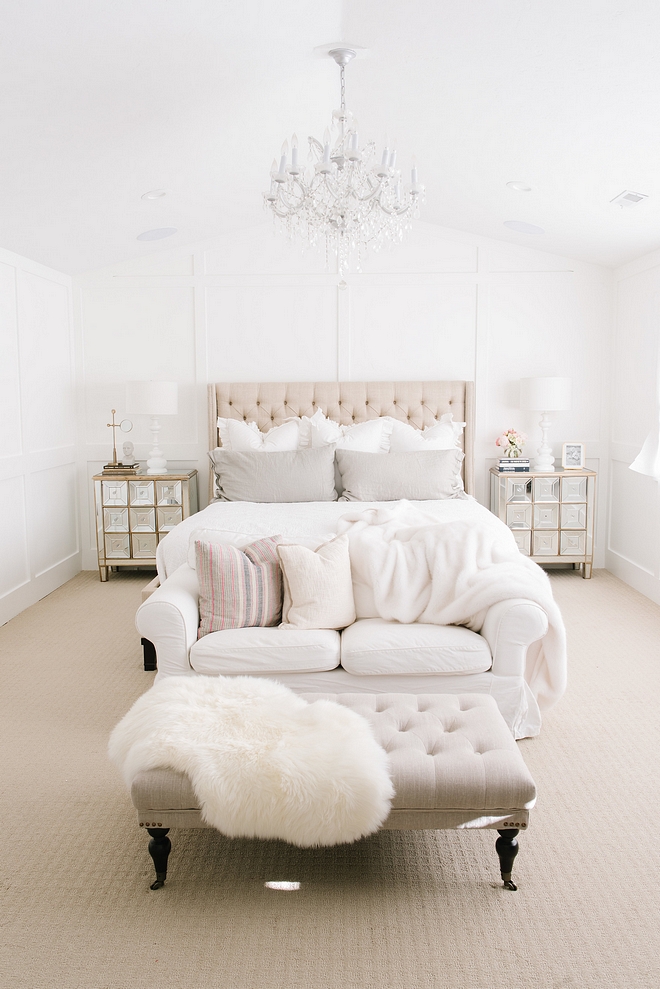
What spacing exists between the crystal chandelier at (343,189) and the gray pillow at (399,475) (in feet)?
5.54

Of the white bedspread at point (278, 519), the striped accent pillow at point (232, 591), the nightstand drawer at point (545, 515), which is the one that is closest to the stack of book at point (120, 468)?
the white bedspread at point (278, 519)

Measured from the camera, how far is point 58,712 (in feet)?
10.6

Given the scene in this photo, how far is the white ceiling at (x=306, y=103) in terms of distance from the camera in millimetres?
2453

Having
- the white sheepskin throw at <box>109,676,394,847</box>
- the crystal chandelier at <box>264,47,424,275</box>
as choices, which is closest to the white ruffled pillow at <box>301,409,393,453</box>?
the crystal chandelier at <box>264,47,424,275</box>

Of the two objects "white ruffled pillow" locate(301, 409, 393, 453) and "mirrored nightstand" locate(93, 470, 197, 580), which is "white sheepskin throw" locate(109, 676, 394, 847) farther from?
"mirrored nightstand" locate(93, 470, 197, 580)

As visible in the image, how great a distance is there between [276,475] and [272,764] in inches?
115

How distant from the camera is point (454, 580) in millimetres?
2949

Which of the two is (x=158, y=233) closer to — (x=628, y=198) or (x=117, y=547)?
(x=117, y=547)

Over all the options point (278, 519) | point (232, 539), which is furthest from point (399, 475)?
point (232, 539)

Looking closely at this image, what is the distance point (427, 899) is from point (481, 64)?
112 inches

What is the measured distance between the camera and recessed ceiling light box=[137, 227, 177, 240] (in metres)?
4.95

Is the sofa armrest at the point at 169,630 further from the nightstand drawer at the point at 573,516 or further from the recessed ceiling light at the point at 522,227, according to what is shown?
the recessed ceiling light at the point at 522,227

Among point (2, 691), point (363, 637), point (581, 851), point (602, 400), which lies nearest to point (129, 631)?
point (2, 691)

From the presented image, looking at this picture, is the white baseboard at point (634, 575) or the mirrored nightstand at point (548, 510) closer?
the white baseboard at point (634, 575)
